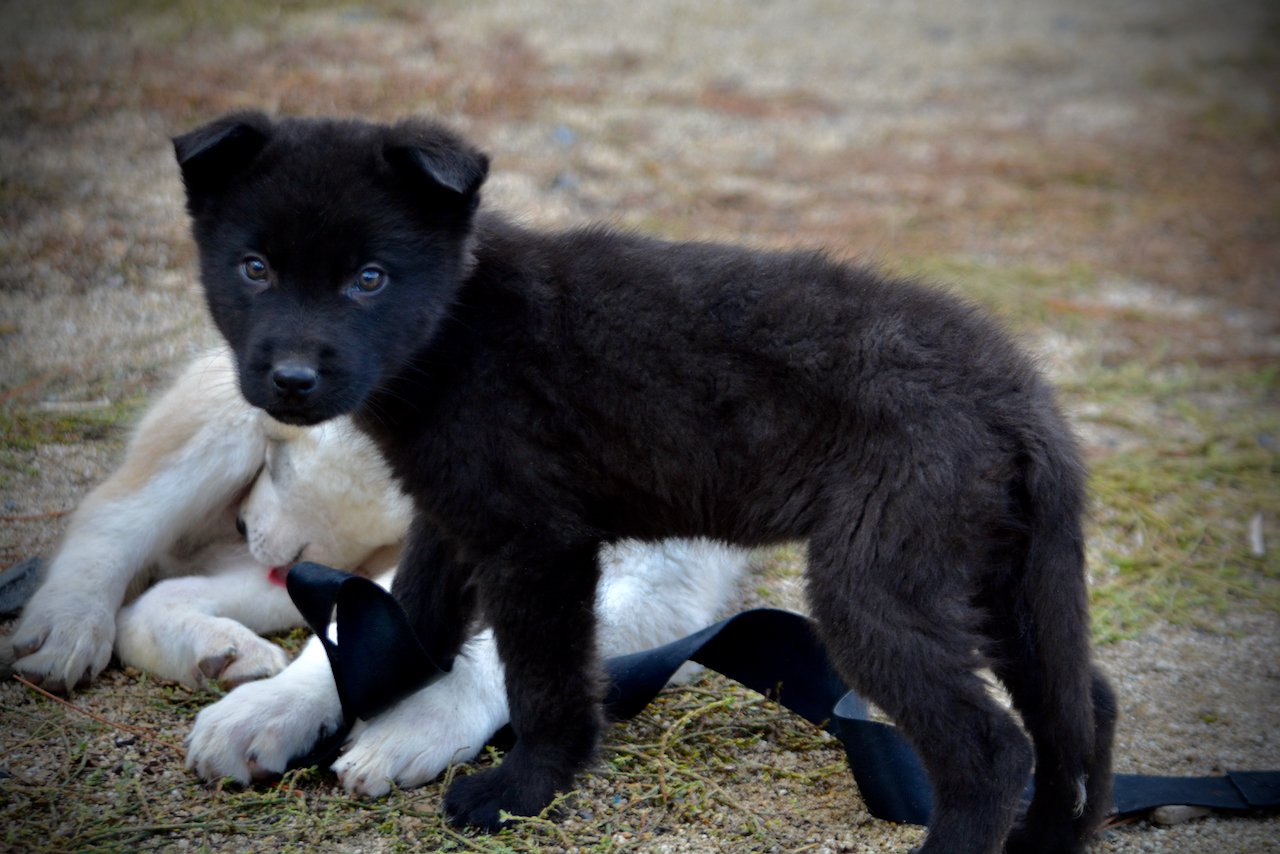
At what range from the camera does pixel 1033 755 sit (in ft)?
8.93

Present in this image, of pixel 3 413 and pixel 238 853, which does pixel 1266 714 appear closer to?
pixel 238 853

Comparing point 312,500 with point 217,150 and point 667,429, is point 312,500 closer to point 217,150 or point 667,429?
point 217,150

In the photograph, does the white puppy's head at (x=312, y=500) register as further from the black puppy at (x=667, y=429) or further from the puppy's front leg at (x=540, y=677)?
the puppy's front leg at (x=540, y=677)

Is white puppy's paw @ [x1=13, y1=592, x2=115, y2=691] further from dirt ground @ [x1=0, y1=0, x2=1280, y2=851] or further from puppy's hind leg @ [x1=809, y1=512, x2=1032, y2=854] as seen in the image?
puppy's hind leg @ [x1=809, y1=512, x2=1032, y2=854]

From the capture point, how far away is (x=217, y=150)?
9.84 feet

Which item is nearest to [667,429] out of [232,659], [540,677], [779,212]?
[540,677]

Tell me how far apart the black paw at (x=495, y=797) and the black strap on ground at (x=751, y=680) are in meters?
0.42

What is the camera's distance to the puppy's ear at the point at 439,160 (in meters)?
2.94

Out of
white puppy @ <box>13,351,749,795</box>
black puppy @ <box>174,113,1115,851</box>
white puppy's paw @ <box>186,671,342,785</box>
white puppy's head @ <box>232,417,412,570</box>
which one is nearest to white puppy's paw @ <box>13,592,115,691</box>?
white puppy @ <box>13,351,749,795</box>

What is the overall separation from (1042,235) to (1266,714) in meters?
4.91

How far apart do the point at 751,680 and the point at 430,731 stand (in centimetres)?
90

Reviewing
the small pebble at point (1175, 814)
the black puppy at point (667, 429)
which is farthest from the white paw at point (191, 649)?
the small pebble at point (1175, 814)

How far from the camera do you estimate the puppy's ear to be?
294cm

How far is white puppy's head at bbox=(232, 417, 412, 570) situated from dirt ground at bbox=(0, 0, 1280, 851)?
0.64m
